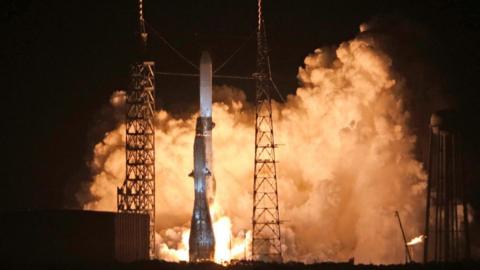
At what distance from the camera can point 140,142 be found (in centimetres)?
14775

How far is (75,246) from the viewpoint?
13562cm

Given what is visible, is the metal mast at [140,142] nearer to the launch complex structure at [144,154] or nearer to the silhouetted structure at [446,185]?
the launch complex structure at [144,154]

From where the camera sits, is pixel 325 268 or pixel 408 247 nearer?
pixel 325 268

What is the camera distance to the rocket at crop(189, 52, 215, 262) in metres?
145

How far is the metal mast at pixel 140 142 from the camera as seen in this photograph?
481 feet

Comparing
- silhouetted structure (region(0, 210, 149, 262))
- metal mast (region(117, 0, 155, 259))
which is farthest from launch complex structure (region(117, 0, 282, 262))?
silhouetted structure (region(0, 210, 149, 262))

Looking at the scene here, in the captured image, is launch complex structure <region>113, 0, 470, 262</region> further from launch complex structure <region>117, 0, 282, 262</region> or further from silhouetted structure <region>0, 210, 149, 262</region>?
silhouetted structure <region>0, 210, 149, 262</region>

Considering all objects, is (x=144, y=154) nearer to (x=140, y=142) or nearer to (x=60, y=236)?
(x=140, y=142)

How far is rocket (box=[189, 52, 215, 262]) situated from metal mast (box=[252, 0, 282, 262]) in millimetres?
3357

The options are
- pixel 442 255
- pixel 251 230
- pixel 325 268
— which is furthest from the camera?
pixel 251 230

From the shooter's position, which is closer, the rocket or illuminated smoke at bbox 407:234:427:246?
illuminated smoke at bbox 407:234:427:246

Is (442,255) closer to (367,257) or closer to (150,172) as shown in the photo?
(367,257)

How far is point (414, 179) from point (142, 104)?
20472 millimetres

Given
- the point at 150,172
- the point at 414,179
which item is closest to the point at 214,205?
the point at 150,172
